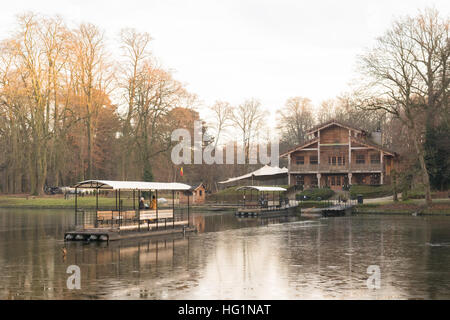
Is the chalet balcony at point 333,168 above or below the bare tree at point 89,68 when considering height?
below

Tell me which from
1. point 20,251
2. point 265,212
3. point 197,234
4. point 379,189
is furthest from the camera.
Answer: point 379,189

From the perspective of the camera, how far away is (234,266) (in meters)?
18.2

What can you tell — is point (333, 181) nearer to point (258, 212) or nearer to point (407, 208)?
point (407, 208)

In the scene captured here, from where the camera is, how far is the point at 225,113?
98.2m

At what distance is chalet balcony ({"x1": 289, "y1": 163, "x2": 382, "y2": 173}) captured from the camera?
228 feet

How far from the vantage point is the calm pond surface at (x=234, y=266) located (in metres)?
13.8

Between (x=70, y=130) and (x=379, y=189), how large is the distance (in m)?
44.1

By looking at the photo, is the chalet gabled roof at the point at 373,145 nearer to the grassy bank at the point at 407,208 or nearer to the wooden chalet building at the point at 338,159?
the wooden chalet building at the point at 338,159

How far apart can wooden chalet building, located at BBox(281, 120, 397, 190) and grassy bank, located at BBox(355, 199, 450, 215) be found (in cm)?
1701

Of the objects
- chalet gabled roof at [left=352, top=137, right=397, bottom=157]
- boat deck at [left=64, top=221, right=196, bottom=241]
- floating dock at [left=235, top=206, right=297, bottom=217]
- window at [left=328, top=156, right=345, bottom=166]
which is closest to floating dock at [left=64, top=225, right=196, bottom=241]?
boat deck at [left=64, top=221, right=196, bottom=241]

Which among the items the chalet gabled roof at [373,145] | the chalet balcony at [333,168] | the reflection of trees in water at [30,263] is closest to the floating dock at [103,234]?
the reflection of trees in water at [30,263]

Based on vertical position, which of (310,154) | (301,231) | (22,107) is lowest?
(301,231)
